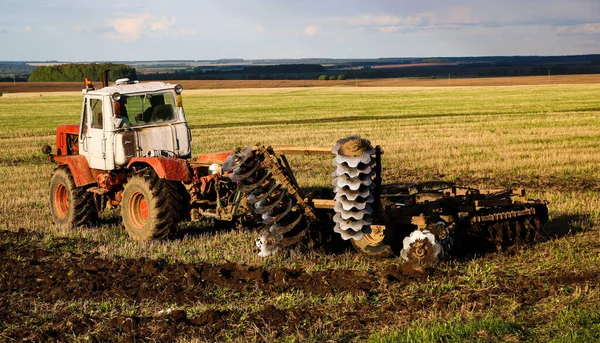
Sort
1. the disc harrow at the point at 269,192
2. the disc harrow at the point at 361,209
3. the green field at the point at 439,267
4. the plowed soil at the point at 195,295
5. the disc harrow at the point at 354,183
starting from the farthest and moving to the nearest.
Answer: the disc harrow at the point at 269,192, the disc harrow at the point at 361,209, the disc harrow at the point at 354,183, the plowed soil at the point at 195,295, the green field at the point at 439,267

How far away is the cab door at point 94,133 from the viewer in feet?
40.8

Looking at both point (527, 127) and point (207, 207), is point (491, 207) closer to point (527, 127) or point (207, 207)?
point (207, 207)

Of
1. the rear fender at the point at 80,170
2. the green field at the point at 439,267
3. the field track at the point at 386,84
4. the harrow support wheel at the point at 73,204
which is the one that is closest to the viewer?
the green field at the point at 439,267

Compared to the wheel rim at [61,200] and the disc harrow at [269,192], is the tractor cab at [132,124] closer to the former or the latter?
the wheel rim at [61,200]

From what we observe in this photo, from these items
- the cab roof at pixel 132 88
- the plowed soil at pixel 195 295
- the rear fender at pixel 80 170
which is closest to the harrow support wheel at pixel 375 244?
the plowed soil at pixel 195 295

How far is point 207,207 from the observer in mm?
11531

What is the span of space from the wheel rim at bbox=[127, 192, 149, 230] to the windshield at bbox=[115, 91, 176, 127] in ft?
3.82

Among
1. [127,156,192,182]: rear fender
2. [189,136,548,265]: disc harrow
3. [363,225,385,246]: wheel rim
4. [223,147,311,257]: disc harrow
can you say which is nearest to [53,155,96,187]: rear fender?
[127,156,192,182]: rear fender

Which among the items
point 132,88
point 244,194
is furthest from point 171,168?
point 132,88

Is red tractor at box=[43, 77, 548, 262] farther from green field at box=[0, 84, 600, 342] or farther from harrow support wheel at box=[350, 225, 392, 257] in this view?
green field at box=[0, 84, 600, 342]

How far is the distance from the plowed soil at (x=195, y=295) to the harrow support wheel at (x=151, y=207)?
866 mm

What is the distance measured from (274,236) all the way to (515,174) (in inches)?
394

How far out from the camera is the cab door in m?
12.4

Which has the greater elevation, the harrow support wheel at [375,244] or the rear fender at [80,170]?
the rear fender at [80,170]
